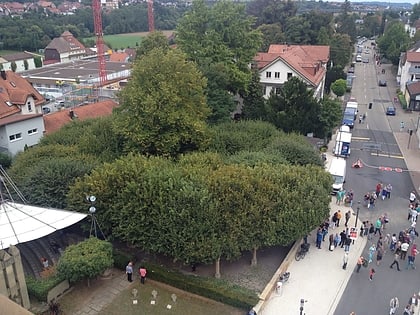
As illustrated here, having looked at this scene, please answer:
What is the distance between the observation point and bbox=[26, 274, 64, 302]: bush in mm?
22812

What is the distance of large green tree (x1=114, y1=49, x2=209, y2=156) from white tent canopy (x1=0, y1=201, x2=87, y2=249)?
393 inches

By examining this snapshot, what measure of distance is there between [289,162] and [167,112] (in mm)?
10106

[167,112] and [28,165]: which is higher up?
[167,112]

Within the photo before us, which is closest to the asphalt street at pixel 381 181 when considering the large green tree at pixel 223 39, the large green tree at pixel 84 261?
the large green tree at pixel 84 261

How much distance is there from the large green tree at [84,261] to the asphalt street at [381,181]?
41.8ft

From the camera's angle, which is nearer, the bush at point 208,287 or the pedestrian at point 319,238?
the bush at point 208,287

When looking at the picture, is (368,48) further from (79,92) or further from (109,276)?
(109,276)

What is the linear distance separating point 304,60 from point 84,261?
48118 millimetres

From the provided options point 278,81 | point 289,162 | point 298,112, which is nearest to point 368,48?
point 278,81

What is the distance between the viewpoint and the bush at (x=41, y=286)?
2281 centimetres

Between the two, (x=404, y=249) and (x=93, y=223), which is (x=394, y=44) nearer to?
(x=404, y=249)

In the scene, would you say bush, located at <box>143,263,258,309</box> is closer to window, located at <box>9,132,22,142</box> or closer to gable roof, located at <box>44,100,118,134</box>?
window, located at <box>9,132,22,142</box>

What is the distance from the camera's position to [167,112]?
34.1 meters

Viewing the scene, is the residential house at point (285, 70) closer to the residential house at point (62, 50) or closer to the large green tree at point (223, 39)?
the large green tree at point (223, 39)
